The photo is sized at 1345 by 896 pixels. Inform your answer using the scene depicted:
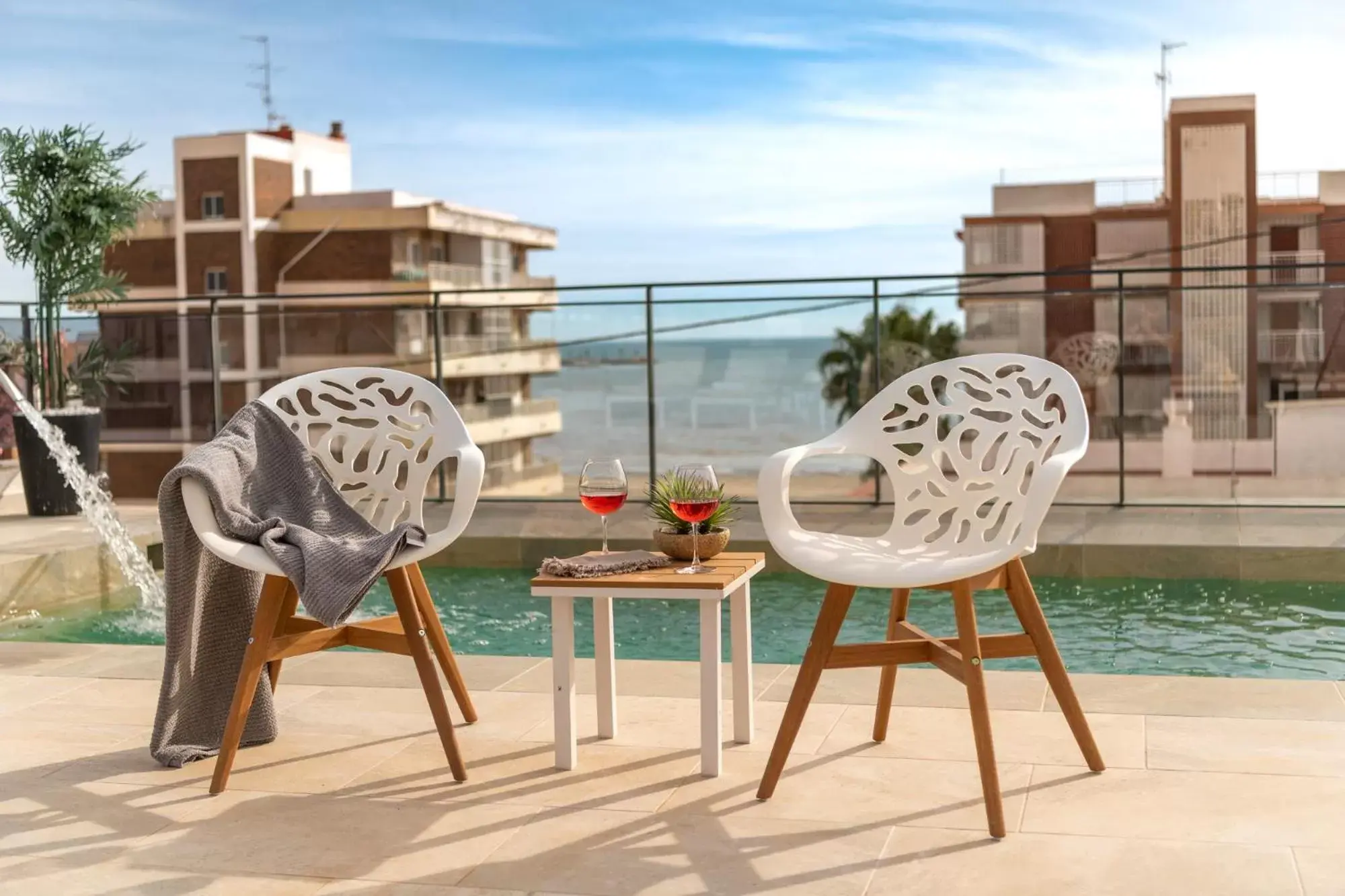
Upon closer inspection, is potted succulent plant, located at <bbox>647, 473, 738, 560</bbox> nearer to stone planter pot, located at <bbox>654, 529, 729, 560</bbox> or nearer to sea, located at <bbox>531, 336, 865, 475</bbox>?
stone planter pot, located at <bbox>654, 529, 729, 560</bbox>

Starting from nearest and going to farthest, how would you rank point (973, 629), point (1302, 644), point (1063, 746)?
point (973, 629) < point (1063, 746) < point (1302, 644)

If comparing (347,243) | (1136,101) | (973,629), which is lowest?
(973,629)

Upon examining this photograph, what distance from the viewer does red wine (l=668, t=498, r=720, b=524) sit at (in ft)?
9.46

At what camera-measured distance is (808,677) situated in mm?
2688

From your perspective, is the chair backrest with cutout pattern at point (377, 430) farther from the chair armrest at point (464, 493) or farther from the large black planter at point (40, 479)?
the large black planter at point (40, 479)

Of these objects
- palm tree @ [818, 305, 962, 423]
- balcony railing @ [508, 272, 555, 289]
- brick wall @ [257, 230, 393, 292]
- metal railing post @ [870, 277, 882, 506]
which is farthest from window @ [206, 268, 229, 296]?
metal railing post @ [870, 277, 882, 506]

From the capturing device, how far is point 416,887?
2.31 m

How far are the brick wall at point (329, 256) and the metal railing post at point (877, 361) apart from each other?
129ft

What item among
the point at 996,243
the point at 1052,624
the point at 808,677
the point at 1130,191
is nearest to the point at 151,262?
the point at 996,243

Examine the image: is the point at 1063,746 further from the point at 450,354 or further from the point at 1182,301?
the point at 450,354

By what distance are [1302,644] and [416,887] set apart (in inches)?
117

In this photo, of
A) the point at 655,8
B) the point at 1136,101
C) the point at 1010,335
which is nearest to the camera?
the point at 1010,335

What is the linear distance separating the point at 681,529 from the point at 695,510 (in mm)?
140

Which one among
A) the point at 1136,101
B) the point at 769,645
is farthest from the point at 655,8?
the point at 769,645
